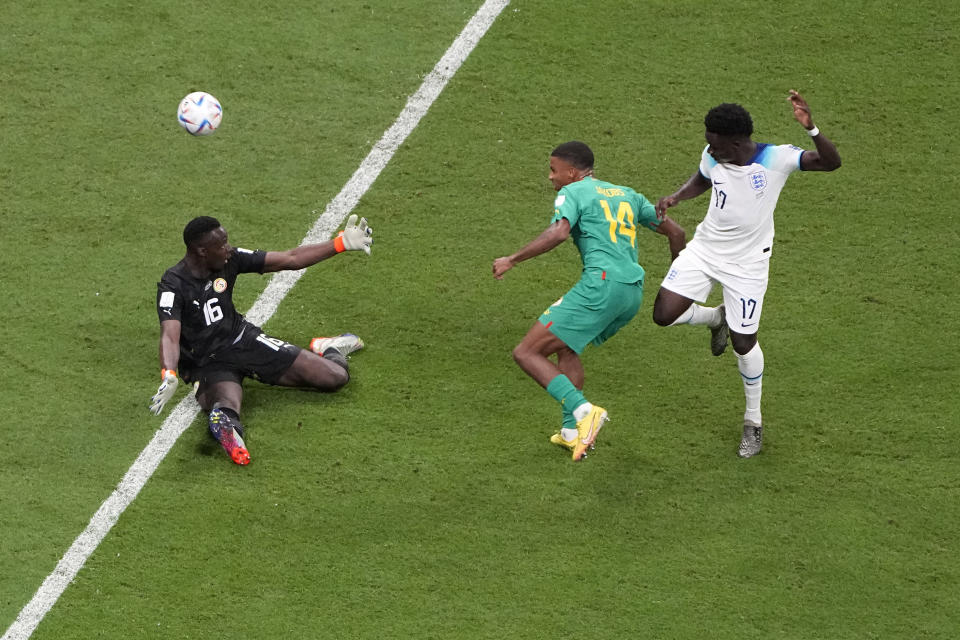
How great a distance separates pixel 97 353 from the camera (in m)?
9.95

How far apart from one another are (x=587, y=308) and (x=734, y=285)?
995mm

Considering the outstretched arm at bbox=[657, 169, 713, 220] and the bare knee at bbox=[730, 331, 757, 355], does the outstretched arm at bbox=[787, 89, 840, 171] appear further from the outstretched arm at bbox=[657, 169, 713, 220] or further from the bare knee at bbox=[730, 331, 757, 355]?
the bare knee at bbox=[730, 331, 757, 355]

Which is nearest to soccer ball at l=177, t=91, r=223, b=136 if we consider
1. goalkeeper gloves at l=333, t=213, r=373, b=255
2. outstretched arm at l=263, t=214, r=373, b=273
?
outstretched arm at l=263, t=214, r=373, b=273

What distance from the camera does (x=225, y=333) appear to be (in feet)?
31.0

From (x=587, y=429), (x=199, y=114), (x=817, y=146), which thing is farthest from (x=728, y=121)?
(x=199, y=114)

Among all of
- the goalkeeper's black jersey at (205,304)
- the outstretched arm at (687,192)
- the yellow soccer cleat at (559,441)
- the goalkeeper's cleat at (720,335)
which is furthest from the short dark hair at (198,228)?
the goalkeeper's cleat at (720,335)

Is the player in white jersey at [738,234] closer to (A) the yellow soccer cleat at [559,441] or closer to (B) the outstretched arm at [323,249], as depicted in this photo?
(A) the yellow soccer cleat at [559,441]

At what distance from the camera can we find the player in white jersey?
333 inches

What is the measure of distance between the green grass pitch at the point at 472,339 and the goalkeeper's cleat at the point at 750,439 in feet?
0.66

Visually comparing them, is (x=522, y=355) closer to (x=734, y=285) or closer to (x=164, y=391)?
(x=734, y=285)

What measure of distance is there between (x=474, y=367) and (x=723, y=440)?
6.35ft

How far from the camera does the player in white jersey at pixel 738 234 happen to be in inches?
333

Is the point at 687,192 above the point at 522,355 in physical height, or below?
above

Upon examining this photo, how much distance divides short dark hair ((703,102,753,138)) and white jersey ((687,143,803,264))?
275 mm
